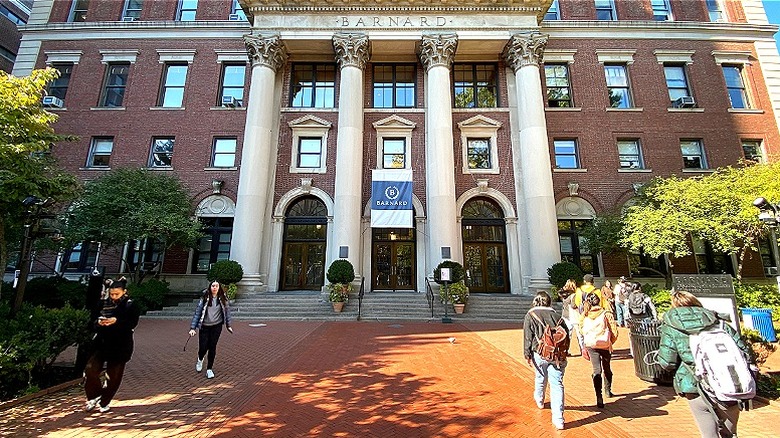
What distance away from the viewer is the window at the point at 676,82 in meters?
20.5

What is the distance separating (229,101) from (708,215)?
23551 mm

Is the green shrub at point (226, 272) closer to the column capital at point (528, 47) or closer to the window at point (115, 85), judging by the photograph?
the window at point (115, 85)

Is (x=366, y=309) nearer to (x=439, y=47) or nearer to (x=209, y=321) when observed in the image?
(x=209, y=321)

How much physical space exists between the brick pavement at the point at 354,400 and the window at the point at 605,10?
22.5 meters

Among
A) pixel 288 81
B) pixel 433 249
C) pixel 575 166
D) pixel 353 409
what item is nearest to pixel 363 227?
pixel 433 249

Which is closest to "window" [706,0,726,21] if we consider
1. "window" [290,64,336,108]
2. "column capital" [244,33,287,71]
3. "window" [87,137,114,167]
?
"window" [290,64,336,108]

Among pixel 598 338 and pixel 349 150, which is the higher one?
pixel 349 150

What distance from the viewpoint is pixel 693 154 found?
19.5 m

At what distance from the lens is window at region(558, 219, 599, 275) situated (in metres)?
18.2

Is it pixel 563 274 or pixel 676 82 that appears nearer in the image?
pixel 563 274

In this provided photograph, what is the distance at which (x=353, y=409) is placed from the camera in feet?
16.6

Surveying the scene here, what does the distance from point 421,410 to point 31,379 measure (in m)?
6.28

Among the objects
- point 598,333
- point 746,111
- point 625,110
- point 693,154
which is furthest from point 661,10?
point 598,333

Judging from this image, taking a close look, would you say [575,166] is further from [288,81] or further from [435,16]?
[288,81]
